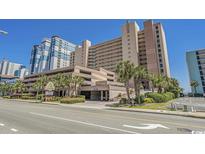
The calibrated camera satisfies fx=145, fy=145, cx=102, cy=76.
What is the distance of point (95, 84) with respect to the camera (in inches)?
2601

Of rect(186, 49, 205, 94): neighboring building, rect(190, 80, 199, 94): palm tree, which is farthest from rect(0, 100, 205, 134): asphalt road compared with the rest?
rect(186, 49, 205, 94): neighboring building

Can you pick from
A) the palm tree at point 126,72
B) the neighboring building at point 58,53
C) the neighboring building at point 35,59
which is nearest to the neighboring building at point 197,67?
the palm tree at point 126,72

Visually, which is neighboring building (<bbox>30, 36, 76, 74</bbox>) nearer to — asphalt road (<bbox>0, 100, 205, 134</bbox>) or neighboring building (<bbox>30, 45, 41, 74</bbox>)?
neighboring building (<bbox>30, 45, 41, 74</bbox>)

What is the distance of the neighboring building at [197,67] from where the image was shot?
92188mm

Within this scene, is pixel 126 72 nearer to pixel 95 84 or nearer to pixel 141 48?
pixel 95 84

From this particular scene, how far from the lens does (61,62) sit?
536ft

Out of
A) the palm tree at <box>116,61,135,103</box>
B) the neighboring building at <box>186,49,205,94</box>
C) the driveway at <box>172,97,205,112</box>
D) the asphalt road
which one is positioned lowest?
the asphalt road

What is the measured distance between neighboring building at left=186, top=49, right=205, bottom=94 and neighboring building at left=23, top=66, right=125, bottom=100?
54005 millimetres

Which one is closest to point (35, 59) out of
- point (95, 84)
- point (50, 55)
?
point (50, 55)

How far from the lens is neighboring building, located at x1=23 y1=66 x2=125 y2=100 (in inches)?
1895

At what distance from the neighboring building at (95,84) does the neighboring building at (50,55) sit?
77365 millimetres
